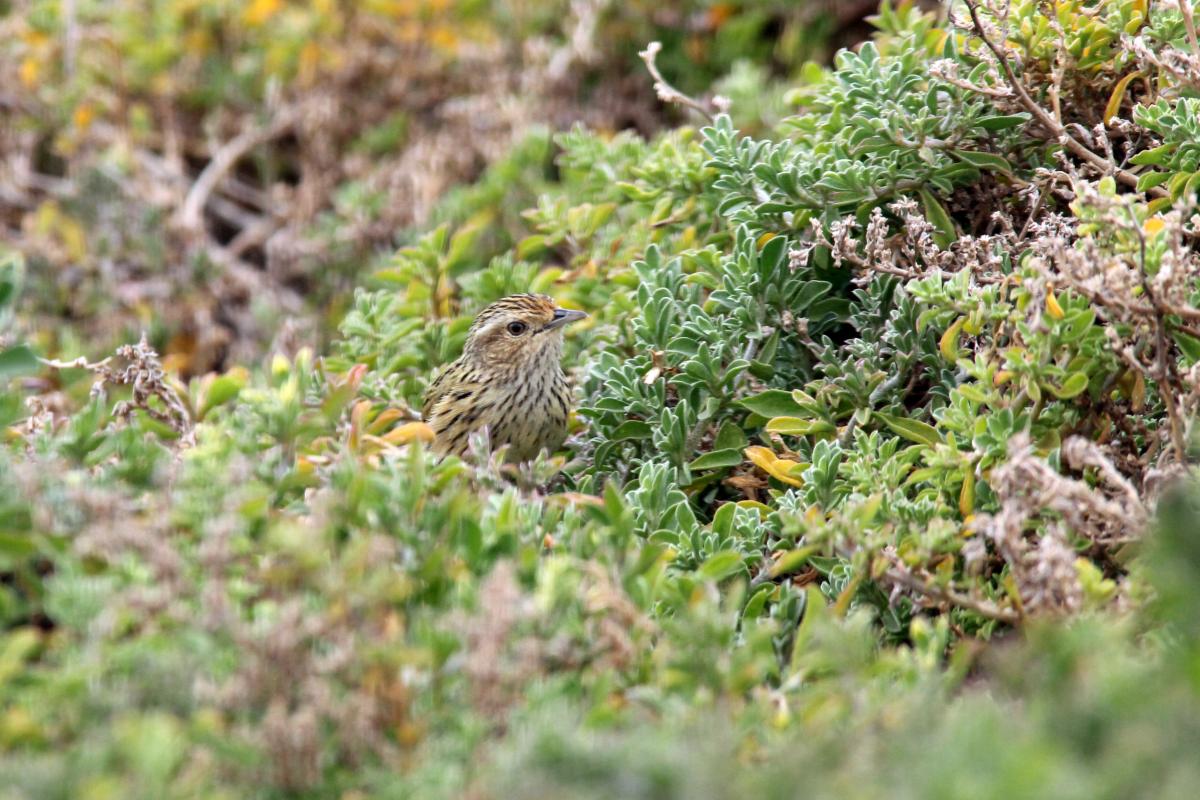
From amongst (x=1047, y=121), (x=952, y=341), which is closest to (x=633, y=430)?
(x=952, y=341)

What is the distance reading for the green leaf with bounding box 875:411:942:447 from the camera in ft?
14.5

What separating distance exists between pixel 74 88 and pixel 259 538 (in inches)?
255

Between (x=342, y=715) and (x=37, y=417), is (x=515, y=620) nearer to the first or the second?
(x=342, y=715)

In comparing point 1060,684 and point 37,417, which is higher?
point 37,417

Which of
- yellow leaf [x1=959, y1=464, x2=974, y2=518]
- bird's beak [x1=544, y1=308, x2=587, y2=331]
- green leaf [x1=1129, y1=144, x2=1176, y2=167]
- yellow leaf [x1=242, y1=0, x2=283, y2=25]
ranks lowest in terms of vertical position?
yellow leaf [x1=959, y1=464, x2=974, y2=518]

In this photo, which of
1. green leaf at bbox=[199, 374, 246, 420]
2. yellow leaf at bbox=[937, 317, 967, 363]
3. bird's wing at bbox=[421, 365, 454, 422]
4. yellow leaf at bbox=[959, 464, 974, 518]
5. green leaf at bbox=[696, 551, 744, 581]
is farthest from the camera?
bird's wing at bbox=[421, 365, 454, 422]

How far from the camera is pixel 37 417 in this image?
177 inches

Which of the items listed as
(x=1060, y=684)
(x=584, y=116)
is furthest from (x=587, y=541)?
(x=584, y=116)

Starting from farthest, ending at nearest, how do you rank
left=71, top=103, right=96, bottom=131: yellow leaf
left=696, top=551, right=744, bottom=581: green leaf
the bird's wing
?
1. left=71, top=103, right=96, bottom=131: yellow leaf
2. the bird's wing
3. left=696, top=551, right=744, bottom=581: green leaf

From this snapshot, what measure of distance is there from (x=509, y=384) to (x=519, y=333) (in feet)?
0.75

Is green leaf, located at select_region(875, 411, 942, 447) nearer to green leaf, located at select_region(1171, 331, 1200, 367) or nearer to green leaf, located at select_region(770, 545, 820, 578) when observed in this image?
green leaf, located at select_region(770, 545, 820, 578)

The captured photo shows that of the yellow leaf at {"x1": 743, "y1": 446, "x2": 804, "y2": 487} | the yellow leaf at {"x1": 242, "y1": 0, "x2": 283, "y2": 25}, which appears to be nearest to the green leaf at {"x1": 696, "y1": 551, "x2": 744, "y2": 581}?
the yellow leaf at {"x1": 743, "y1": 446, "x2": 804, "y2": 487}

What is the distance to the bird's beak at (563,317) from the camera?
619 cm

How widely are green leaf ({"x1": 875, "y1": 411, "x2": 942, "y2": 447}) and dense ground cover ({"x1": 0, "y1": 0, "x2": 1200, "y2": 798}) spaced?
0.04ft
